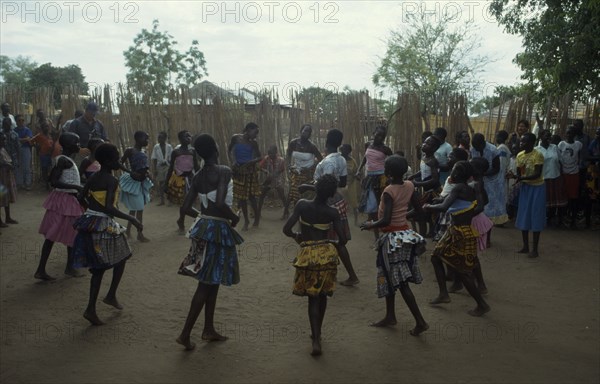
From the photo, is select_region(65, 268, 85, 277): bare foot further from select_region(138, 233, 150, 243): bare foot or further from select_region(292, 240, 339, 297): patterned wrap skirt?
select_region(292, 240, 339, 297): patterned wrap skirt

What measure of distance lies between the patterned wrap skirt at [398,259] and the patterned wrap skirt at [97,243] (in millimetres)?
2239

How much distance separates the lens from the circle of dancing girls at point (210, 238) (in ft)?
13.7

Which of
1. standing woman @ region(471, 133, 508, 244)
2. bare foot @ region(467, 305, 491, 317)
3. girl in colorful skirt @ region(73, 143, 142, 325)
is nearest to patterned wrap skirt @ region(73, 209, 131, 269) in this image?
girl in colorful skirt @ region(73, 143, 142, 325)

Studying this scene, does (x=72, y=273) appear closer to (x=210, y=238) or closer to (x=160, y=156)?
(x=210, y=238)

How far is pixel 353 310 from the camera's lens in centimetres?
525

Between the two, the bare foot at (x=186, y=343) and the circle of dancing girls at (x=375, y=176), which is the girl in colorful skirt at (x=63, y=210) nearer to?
the bare foot at (x=186, y=343)

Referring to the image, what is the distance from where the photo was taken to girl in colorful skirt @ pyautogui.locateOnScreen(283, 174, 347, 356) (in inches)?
164

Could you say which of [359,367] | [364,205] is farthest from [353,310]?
[364,205]

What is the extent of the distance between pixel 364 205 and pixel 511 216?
3.47 metres

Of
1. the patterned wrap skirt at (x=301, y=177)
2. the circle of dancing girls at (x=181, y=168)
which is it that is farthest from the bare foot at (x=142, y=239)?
the patterned wrap skirt at (x=301, y=177)

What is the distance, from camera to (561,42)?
33.6 ft

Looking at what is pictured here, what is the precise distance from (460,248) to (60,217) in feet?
13.5

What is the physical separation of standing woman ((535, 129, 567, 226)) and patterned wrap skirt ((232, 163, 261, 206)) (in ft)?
14.1

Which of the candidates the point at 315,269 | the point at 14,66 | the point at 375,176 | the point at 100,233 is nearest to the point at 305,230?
the point at 315,269
